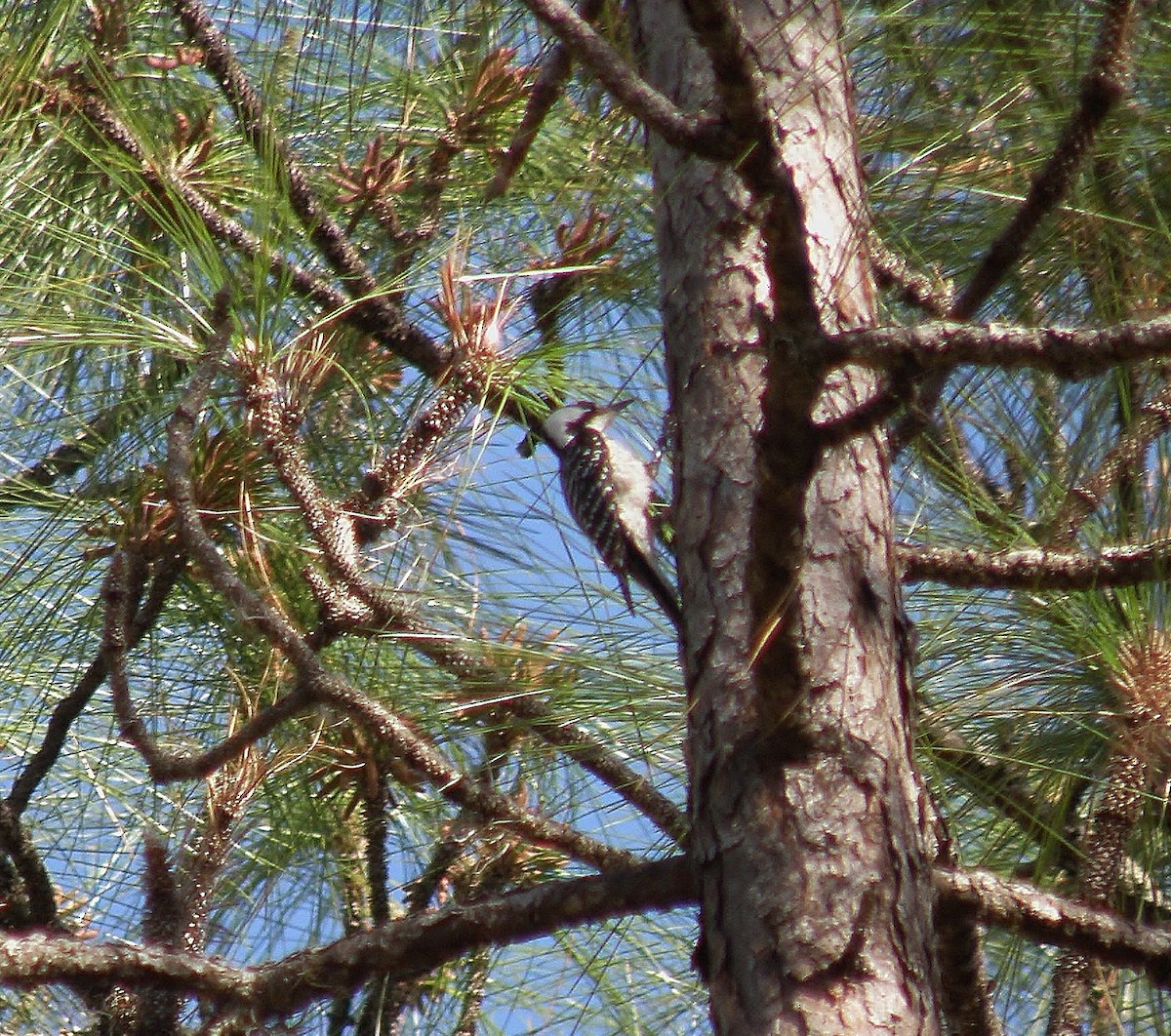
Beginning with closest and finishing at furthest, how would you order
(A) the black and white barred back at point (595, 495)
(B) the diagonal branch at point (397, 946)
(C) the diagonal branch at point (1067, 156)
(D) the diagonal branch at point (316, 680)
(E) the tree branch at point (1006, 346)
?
(E) the tree branch at point (1006, 346) < (B) the diagonal branch at point (397, 946) < (C) the diagonal branch at point (1067, 156) < (D) the diagonal branch at point (316, 680) < (A) the black and white barred back at point (595, 495)

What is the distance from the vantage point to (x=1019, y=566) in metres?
1.41

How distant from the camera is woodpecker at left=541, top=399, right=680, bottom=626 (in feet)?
7.43

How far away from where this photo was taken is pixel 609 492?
9.07ft

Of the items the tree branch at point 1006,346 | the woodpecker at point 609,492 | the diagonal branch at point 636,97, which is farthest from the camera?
the woodpecker at point 609,492

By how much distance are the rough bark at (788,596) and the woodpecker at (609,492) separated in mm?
679

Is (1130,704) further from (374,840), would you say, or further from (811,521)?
(374,840)

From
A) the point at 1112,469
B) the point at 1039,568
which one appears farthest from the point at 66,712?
the point at 1112,469

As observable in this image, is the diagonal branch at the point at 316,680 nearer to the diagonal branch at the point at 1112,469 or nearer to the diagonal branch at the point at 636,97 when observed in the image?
the diagonal branch at the point at 1112,469

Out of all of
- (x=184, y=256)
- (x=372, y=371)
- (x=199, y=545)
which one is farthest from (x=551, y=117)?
(x=199, y=545)

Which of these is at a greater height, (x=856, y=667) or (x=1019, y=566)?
(x=1019, y=566)

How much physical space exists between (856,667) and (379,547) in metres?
0.90

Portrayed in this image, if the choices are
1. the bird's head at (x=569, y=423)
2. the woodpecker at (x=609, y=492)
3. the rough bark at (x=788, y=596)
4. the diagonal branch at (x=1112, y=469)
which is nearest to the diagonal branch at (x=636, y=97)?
the rough bark at (x=788, y=596)

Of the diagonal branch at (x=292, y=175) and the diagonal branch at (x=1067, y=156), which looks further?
the diagonal branch at (x=292, y=175)

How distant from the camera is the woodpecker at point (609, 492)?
7.43ft
